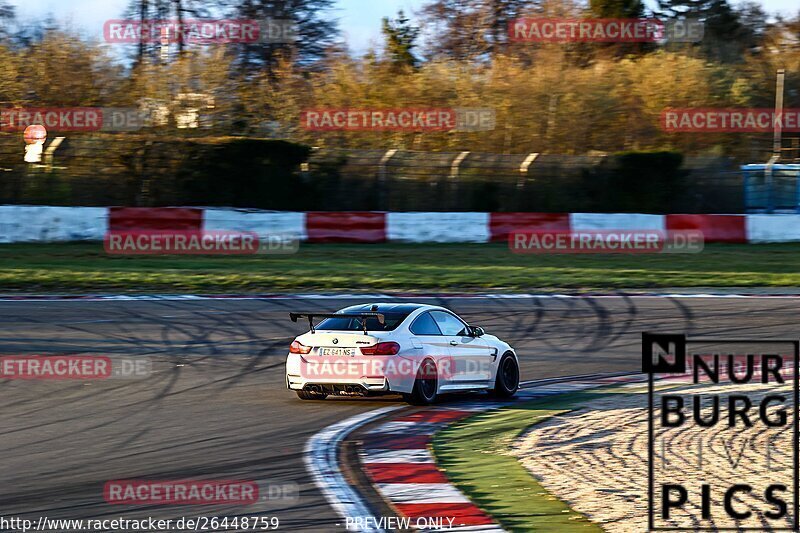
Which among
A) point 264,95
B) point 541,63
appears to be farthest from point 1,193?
point 541,63

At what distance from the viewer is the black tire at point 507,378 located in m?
12.1

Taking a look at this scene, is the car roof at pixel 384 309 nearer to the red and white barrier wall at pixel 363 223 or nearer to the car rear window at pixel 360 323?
the car rear window at pixel 360 323

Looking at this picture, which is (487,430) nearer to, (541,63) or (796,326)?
(796,326)

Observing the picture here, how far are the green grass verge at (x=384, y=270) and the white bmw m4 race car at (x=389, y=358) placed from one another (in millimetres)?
8558

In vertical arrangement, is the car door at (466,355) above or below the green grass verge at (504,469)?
above

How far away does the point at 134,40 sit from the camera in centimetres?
3797

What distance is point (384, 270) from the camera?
22656 millimetres

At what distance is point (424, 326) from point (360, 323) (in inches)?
28.4

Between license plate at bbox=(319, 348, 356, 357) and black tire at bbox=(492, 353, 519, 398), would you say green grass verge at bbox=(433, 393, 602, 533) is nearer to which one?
black tire at bbox=(492, 353, 519, 398)

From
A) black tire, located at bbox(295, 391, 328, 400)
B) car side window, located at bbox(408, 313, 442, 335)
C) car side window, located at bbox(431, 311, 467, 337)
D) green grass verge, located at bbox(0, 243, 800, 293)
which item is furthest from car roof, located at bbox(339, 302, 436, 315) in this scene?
green grass verge, located at bbox(0, 243, 800, 293)

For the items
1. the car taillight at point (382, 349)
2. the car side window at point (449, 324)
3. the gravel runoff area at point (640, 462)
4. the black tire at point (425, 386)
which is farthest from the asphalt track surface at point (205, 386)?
the gravel runoff area at point (640, 462)

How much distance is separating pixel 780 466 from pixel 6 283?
54.1 ft

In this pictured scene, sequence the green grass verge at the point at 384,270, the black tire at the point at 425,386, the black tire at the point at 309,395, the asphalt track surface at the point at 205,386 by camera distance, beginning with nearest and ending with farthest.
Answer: the asphalt track surface at the point at 205,386 < the black tire at the point at 425,386 < the black tire at the point at 309,395 < the green grass verge at the point at 384,270

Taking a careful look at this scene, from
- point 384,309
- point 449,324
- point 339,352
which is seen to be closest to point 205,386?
point 339,352
